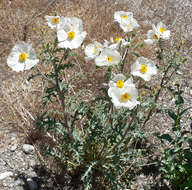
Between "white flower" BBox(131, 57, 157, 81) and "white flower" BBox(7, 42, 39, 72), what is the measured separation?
26.3 inches

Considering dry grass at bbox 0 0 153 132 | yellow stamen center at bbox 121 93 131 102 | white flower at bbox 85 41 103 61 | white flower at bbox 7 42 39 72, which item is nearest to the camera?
yellow stamen center at bbox 121 93 131 102

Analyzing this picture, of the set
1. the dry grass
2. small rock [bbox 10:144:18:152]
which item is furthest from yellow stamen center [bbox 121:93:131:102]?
small rock [bbox 10:144:18:152]

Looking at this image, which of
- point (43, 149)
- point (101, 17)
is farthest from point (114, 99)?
point (101, 17)

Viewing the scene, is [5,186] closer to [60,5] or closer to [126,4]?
[60,5]

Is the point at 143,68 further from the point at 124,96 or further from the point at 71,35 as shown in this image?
the point at 71,35

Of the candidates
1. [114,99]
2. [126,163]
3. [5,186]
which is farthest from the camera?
[126,163]

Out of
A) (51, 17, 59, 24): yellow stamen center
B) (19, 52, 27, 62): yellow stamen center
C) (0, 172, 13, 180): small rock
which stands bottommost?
(0, 172, 13, 180): small rock

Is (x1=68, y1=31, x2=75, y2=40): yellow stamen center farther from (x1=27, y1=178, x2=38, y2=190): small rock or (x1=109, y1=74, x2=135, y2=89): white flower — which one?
(x1=27, y1=178, x2=38, y2=190): small rock

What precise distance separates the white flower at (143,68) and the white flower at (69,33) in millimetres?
409

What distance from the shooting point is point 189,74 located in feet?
10.8

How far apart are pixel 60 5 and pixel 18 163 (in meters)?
2.91

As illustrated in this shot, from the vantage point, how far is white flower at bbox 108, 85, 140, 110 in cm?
150

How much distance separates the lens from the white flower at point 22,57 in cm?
164

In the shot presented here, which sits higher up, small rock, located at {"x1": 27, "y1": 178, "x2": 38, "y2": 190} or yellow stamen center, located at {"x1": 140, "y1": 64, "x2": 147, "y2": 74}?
yellow stamen center, located at {"x1": 140, "y1": 64, "x2": 147, "y2": 74}
